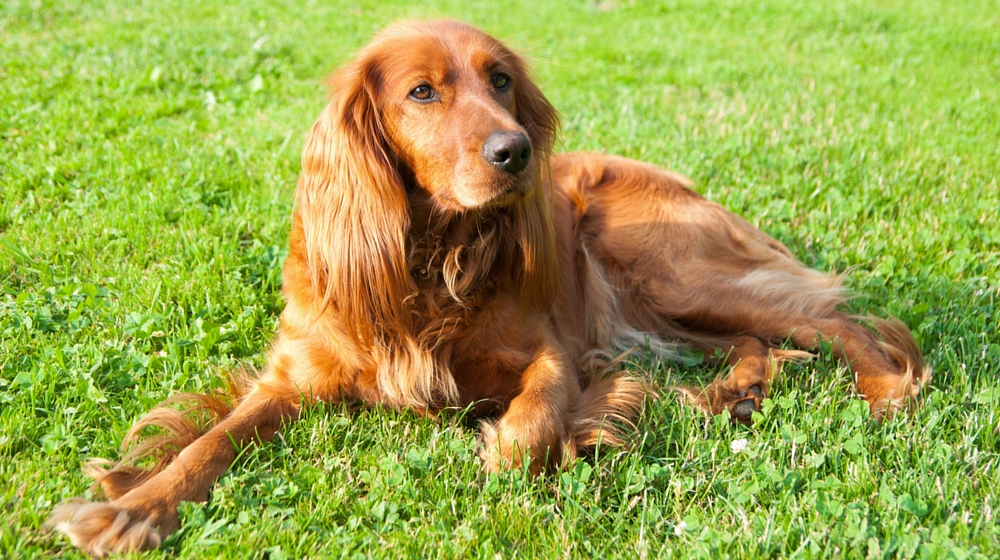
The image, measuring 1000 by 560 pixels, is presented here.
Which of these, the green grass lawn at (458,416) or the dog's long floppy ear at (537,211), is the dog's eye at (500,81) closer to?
the dog's long floppy ear at (537,211)

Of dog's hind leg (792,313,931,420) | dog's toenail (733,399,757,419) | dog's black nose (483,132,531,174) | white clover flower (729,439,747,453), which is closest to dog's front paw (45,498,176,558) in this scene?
dog's black nose (483,132,531,174)

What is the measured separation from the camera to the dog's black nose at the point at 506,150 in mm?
2256

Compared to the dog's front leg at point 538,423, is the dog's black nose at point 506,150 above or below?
above

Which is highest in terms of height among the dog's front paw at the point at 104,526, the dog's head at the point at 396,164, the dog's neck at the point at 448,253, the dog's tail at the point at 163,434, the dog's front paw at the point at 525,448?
the dog's head at the point at 396,164

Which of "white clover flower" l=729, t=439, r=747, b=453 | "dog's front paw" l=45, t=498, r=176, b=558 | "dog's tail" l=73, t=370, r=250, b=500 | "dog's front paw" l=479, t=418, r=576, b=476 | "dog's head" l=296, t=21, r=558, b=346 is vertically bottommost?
"white clover flower" l=729, t=439, r=747, b=453

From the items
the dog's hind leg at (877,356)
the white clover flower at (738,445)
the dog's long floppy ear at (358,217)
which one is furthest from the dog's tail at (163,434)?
the dog's hind leg at (877,356)

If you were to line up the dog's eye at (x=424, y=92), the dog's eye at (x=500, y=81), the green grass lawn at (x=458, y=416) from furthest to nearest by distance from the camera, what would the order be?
the dog's eye at (x=500, y=81) < the dog's eye at (x=424, y=92) < the green grass lawn at (x=458, y=416)

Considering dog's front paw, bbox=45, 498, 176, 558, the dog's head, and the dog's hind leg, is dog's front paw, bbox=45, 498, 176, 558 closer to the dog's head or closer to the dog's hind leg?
the dog's head

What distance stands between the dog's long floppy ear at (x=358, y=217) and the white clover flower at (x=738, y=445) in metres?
1.09

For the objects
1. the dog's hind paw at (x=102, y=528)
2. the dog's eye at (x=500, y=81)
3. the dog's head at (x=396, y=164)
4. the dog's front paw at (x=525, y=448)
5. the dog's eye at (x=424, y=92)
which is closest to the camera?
the dog's hind paw at (x=102, y=528)

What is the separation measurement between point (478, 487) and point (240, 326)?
124cm

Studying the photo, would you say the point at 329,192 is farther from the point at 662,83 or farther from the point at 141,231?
the point at 662,83

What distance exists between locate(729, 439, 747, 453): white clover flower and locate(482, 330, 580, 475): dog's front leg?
48 centimetres

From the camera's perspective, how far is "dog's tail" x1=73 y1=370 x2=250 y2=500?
214 centimetres
